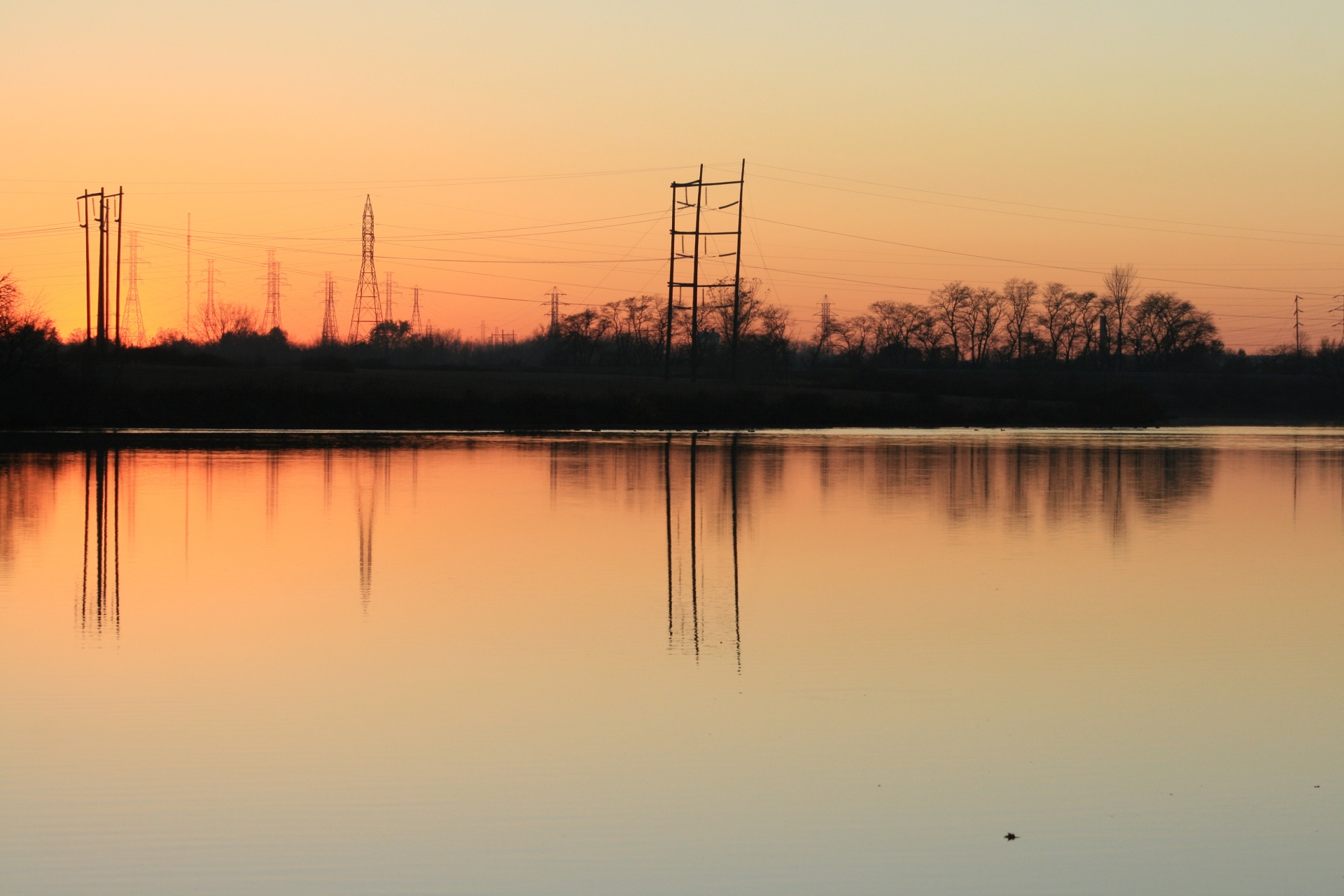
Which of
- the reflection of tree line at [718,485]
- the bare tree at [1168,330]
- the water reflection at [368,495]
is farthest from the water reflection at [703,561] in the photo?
the bare tree at [1168,330]

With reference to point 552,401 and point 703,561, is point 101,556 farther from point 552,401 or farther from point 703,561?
point 552,401

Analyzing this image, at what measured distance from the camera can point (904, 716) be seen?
9031 mm

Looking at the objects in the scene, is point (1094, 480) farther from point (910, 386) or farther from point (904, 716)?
point (910, 386)

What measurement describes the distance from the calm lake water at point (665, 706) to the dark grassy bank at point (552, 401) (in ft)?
128

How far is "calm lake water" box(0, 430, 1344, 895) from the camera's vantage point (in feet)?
21.4

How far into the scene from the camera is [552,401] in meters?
64.6

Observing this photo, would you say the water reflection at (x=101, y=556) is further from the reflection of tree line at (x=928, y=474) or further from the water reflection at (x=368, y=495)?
the reflection of tree line at (x=928, y=474)

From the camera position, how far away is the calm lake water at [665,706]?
653cm

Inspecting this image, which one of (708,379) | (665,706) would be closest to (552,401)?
(708,379)

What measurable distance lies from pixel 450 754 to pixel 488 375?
79.8m

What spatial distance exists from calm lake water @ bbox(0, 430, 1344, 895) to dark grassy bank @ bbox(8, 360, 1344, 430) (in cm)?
3900

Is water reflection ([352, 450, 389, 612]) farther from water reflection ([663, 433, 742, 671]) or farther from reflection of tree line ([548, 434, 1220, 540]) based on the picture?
reflection of tree line ([548, 434, 1220, 540])

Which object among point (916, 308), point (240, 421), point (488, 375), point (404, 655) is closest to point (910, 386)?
point (488, 375)

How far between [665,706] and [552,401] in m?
55.8
